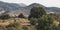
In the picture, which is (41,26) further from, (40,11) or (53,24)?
(40,11)

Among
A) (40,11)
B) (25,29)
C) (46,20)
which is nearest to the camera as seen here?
(25,29)

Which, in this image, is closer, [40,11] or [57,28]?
[57,28]

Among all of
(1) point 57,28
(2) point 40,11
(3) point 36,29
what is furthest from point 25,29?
(2) point 40,11

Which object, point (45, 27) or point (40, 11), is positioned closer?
point (45, 27)

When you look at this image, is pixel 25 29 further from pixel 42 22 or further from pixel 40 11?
pixel 40 11

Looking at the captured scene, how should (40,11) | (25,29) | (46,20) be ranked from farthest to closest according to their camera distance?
(40,11), (46,20), (25,29)

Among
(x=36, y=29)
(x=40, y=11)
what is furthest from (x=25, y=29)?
(x=40, y=11)

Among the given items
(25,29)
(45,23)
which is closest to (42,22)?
(45,23)

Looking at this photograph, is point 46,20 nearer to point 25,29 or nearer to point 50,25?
point 50,25
